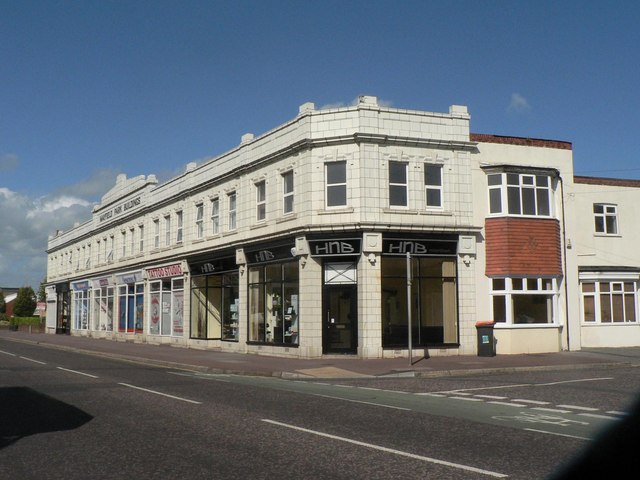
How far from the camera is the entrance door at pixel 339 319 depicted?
81.3ft

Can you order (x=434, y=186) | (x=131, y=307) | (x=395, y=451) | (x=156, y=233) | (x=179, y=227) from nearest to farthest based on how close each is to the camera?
1. (x=395, y=451)
2. (x=434, y=186)
3. (x=179, y=227)
4. (x=156, y=233)
5. (x=131, y=307)

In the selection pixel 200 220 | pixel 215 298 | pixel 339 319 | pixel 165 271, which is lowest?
pixel 339 319

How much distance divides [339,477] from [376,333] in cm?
1748

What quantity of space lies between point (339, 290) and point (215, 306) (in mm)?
9966

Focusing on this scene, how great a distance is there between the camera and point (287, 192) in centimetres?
2734

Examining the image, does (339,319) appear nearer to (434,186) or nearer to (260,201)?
(434,186)

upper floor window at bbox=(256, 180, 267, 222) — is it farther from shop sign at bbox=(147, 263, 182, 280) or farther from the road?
the road

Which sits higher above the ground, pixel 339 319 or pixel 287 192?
pixel 287 192

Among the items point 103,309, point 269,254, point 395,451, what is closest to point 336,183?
point 269,254

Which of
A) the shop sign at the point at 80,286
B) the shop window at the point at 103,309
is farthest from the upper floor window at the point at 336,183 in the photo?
the shop sign at the point at 80,286

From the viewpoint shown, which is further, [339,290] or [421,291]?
[421,291]

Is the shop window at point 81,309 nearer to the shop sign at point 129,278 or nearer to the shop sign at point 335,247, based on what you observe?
the shop sign at point 129,278

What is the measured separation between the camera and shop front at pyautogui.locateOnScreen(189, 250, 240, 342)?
31.0 m

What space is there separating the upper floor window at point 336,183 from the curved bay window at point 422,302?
2744mm
